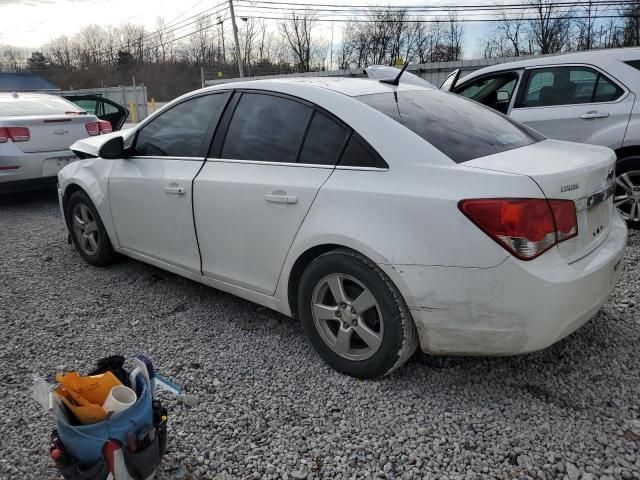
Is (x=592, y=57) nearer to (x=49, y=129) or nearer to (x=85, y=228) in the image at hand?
(x=85, y=228)

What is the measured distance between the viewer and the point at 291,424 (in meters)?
2.39

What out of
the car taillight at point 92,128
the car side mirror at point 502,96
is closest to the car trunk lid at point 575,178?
the car side mirror at point 502,96

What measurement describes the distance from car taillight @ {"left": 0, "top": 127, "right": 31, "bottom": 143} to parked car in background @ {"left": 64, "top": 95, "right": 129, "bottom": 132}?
3749 mm

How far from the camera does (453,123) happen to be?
111 inches

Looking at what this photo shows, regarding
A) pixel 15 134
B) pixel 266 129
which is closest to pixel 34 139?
pixel 15 134

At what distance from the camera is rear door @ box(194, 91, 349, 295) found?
2.74 m

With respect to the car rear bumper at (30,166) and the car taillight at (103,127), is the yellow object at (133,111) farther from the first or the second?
the car rear bumper at (30,166)

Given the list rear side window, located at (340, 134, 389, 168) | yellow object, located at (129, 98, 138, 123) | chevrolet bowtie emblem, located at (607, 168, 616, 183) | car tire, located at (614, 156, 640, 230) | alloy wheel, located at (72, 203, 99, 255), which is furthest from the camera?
yellow object, located at (129, 98, 138, 123)

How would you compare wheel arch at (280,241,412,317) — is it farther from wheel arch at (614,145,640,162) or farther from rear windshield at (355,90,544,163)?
wheel arch at (614,145,640,162)

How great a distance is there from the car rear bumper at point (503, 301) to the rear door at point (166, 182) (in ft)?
5.24

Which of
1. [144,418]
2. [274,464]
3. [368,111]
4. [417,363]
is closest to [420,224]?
[368,111]

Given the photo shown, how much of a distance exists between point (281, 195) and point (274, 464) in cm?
132

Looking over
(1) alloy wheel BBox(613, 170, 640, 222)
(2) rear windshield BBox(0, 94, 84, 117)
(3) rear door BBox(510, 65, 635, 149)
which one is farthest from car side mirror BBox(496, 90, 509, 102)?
(2) rear windshield BBox(0, 94, 84, 117)

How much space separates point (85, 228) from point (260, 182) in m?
2.33
